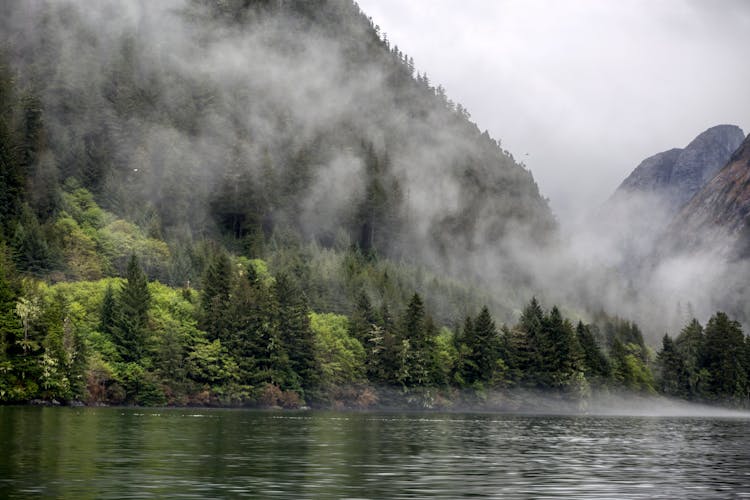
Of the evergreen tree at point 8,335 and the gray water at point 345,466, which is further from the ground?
the evergreen tree at point 8,335

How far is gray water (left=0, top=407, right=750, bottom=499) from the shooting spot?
35.7m

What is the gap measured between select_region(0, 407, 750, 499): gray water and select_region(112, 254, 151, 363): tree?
91.5 metres

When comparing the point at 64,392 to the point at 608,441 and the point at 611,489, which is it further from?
the point at 611,489

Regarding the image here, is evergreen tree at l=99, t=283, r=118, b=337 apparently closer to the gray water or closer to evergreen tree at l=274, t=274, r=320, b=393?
evergreen tree at l=274, t=274, r=320, b=393

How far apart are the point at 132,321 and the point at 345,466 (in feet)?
426

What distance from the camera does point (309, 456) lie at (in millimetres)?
51812

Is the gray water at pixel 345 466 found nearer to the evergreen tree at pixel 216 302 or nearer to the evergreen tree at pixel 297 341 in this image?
the evergreen tree at pixel 216 302

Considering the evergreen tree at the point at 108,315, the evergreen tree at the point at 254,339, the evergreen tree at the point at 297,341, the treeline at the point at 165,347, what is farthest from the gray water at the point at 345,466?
the evergreen tree at the point at 297,341

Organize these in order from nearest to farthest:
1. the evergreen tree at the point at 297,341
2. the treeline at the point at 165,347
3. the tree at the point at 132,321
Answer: the treeline at the point at 165,347 < the tree at the point at 132,321 < the evergreen tree at the point at 297,341

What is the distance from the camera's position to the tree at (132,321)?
16525 centimetres

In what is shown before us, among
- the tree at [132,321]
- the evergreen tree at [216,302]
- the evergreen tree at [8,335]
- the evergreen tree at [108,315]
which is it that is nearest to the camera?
the evergreen tree at [8,335]

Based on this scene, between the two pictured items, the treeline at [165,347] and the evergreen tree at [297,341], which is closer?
the treeline at [165,347]

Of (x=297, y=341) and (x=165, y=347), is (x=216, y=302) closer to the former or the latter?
(x=297, y=341)

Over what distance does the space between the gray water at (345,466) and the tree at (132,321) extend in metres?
91.5
